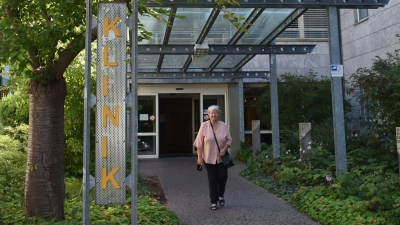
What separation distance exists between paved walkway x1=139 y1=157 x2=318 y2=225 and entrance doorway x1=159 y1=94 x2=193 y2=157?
11.1 meters

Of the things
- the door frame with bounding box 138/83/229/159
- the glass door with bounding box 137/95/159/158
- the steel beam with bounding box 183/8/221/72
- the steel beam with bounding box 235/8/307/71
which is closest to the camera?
the steel beam with bounding box 183/8/221/72

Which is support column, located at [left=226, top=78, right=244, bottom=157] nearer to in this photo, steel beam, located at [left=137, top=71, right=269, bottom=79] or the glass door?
steel beam, located at [left=137, top=71, right=269, bottom=79]

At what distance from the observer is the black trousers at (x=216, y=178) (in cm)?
665

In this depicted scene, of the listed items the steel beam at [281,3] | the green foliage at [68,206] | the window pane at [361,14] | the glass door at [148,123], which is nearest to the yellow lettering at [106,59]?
the green foliage at [68,206]

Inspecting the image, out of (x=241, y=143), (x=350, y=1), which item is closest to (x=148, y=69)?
(x=241, y=143)

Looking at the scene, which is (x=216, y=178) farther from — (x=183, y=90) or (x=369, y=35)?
(x=183, y=90)

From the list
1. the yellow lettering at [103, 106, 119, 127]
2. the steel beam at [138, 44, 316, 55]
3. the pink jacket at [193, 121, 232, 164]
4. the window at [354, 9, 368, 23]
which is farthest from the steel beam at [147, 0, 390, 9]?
the window at [354, 9, 368, 23]

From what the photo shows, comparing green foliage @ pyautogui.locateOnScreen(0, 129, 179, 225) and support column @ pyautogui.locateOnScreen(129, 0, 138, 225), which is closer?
support column @ pyautogui.locateOnScreen(129, 0, 138, 225)

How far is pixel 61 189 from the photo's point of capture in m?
5.18

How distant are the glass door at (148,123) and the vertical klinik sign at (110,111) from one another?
1352cm

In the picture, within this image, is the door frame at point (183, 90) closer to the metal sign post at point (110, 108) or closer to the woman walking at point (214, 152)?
the woman walking at point (214, 152)

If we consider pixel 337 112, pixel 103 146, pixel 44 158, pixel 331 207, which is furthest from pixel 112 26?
pixel 337 112

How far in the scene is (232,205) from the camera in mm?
7020

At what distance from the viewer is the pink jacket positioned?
6754 mm
